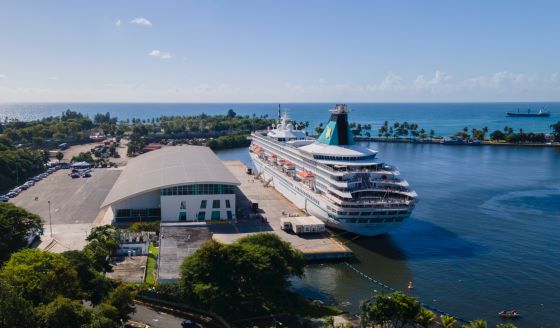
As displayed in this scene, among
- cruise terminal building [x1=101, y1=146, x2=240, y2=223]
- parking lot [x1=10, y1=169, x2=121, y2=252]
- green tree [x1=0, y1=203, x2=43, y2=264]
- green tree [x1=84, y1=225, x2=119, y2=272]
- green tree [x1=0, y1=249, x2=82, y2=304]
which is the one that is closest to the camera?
green tree [x1=0, y1=249, x2=82, y2=304]

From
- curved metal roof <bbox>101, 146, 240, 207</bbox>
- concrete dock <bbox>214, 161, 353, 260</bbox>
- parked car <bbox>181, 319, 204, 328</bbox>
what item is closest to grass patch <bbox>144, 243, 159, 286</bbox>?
parked car <bbox>181, 319, 204, 328</bbox>

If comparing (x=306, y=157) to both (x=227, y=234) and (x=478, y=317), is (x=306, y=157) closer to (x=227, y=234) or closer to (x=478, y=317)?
(x=227, y=234)

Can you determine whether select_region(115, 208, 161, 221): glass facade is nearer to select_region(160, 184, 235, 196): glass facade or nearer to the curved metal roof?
the curved metal roof

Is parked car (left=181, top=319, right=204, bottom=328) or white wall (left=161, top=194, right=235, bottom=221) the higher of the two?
white wall (left=161, top=194, right=235, bottom=221)

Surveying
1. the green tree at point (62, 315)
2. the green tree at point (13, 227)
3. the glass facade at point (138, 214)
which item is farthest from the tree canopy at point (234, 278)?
the glass facade at point (138, 214)

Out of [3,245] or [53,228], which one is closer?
[3,245]

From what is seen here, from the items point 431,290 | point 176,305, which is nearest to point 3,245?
point 176,305

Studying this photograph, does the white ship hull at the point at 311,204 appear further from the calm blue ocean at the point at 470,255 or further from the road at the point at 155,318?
the road at the point at 155,318
